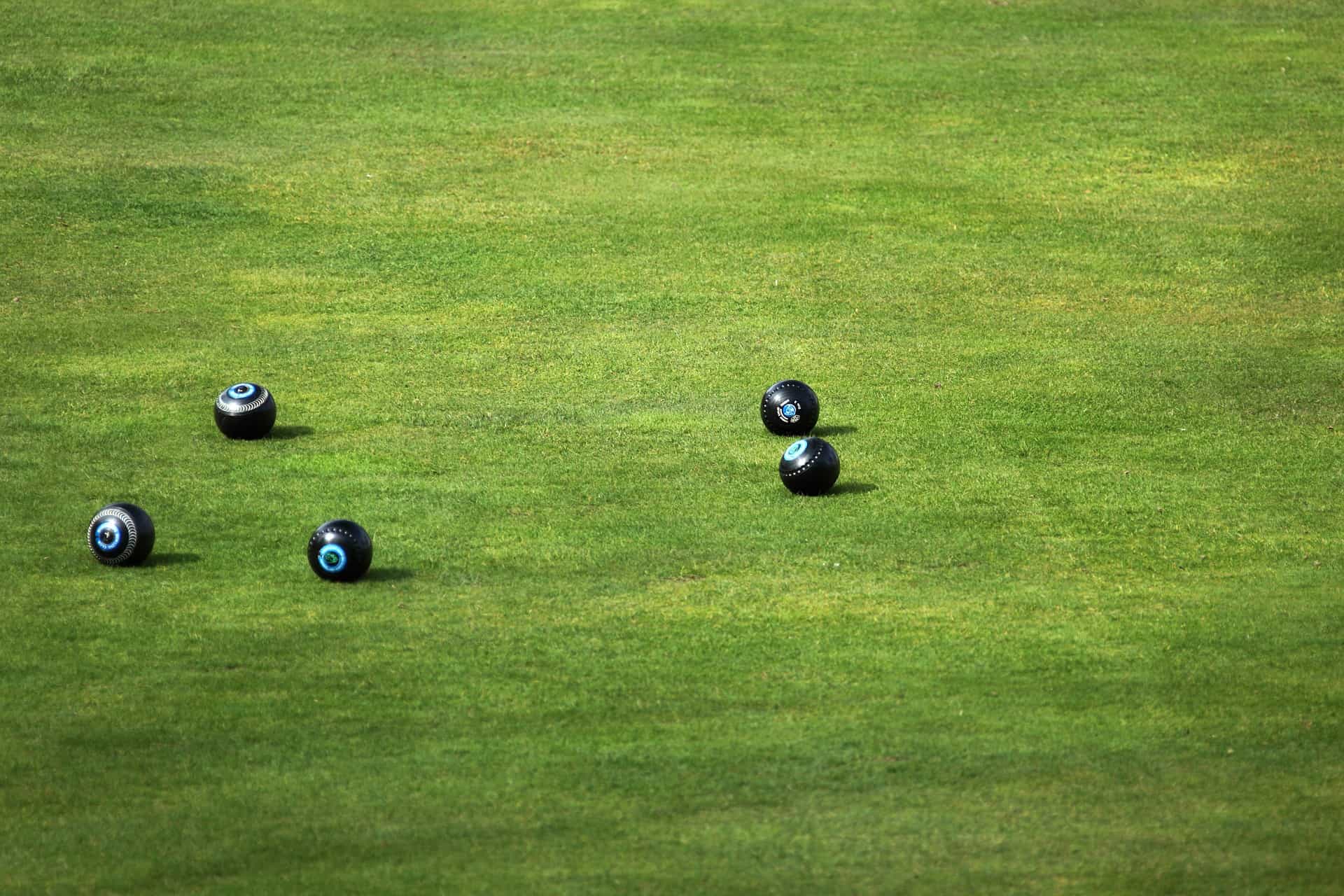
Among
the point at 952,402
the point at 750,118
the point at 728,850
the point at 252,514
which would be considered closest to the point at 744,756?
the point at 728,850

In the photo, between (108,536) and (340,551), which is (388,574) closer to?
(340,551)

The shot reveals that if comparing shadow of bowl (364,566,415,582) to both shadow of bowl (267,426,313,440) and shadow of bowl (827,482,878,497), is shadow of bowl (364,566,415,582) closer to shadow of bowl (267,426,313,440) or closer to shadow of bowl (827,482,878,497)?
shadow of bowl (267,426,313,440)

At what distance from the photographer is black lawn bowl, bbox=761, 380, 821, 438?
19.4 m

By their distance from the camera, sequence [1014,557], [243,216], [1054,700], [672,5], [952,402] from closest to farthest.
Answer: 1. [1054,700]
2. [1014,557]
3. [952,402]
4. [243,216]
5. [672,5]

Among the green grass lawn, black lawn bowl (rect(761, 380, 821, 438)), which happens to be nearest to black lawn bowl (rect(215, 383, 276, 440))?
the green grass lawn

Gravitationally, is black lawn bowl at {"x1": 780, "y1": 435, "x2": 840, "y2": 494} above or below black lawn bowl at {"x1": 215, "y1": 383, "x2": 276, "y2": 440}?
below

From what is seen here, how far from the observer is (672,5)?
35438mm

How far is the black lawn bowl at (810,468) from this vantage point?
17.7 m

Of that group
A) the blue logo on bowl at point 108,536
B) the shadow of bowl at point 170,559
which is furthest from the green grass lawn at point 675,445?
the blue logo on bowl at point 108,536

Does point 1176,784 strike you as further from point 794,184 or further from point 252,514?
point 794,184

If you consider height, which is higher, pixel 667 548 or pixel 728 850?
pixel 667 548

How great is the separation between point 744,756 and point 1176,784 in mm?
3287

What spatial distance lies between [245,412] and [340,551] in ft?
14.6

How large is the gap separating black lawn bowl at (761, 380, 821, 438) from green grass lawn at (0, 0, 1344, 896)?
1.48ft
